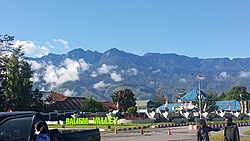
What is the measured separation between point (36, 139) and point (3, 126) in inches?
24.5

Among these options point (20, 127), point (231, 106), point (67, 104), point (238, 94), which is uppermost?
point (238, 94)

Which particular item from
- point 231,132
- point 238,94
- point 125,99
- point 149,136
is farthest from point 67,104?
point 231,132

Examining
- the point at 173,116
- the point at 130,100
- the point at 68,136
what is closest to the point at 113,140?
the point at 68,136

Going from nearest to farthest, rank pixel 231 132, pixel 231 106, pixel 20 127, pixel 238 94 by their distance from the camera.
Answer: pixel 20 127 → pixel 231 132 → pixel 231 106 → pixel 238 94

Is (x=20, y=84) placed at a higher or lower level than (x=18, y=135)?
higher

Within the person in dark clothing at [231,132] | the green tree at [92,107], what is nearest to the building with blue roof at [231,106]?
the green tree at [92,107]

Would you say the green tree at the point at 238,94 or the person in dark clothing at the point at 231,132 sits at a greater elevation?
the green tree at the point at 238,94

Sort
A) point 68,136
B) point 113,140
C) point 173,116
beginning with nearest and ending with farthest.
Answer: point 68,136
point 113,140
point 173,116

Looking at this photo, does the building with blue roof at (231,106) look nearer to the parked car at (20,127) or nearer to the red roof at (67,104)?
the red roof at (67,104)

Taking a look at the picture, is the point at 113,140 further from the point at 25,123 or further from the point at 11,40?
the point at 11,40

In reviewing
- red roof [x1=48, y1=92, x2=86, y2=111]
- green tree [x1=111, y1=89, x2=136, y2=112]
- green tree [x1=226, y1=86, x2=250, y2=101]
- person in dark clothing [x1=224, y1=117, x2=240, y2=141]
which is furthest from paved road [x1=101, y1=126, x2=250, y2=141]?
green tree [x1=226, y1=86, x2=250, y2=101]

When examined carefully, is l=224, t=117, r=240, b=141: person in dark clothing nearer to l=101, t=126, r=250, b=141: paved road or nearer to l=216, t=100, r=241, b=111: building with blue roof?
l=101, t=126, r=250, b=141: paved road

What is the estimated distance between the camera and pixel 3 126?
715 centimetres

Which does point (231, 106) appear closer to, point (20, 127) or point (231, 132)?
point (231, 132)
